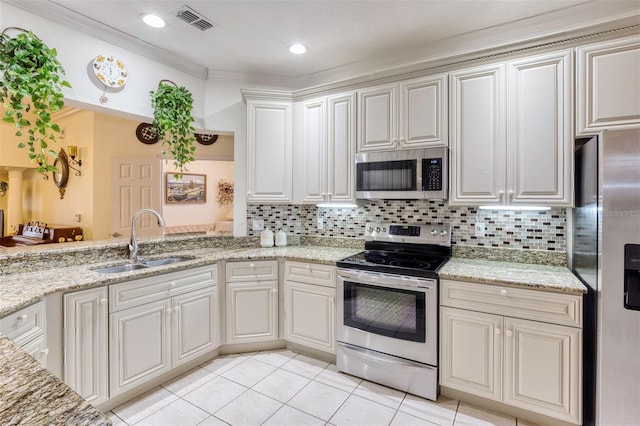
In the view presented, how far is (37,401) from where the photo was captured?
72 centimetres

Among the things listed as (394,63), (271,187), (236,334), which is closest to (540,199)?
(394,63)

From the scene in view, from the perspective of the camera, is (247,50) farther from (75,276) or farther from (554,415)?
(554,415)

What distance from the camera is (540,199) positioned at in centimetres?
215

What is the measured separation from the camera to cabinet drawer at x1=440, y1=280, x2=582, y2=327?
1.83m

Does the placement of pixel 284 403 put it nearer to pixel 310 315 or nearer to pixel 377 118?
pixel 310 315

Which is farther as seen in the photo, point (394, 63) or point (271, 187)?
point (271, 187)

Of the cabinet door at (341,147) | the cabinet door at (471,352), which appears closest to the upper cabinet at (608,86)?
the cabinet door at (471,352)

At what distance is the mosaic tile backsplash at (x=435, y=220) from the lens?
2.40m

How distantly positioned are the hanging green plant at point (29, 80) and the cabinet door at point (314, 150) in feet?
Result: 6.01

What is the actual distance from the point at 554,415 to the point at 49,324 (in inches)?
116

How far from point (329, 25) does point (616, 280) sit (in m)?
2.43

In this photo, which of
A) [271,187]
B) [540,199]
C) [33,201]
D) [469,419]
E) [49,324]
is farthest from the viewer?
[33,201]

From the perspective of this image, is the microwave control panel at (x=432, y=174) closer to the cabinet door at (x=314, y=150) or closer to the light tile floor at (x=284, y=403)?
the cabinet door at (x=314, y=150)

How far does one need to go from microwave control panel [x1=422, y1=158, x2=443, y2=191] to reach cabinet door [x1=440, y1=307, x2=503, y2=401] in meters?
0.89
